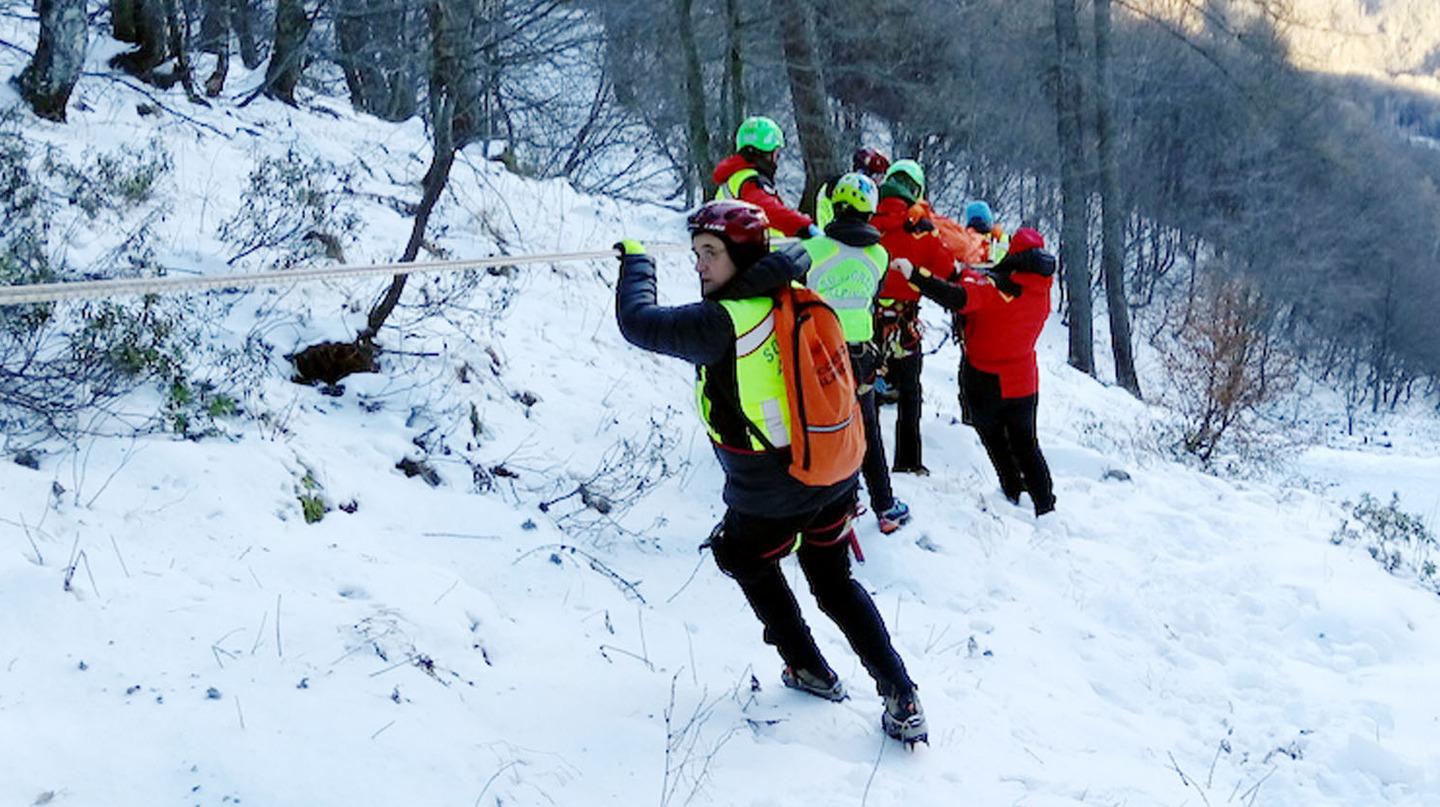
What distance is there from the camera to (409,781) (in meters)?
3.11

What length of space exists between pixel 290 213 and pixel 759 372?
4.31 meters

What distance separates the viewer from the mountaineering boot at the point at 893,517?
6242 millimetres

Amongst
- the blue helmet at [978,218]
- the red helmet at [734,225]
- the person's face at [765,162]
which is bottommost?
the blue helmet at [978,218]

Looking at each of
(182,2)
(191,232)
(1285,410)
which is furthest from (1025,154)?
A: (191,232)

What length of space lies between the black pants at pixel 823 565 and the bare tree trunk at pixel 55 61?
579 cm

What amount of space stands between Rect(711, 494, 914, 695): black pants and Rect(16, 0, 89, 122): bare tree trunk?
19.0 ft

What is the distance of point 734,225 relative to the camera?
3.53m

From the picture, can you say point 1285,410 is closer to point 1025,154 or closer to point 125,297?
point 1025,154

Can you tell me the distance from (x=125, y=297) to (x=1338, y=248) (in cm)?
5155

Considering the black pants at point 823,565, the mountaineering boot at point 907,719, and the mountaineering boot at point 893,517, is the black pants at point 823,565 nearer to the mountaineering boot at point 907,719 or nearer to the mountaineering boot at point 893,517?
the mountaineering boot at point 907,719

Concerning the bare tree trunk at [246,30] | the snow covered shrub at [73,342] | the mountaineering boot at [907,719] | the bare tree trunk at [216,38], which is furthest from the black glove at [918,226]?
the bare tree trunk at [246,30]

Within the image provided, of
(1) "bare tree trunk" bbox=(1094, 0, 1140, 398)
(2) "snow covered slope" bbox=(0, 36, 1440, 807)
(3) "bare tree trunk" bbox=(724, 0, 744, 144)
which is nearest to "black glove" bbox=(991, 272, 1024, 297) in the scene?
(2) "snow covered slope" bbox=(0, 36, 1440, 807)

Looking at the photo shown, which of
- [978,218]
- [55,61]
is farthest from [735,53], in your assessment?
[55,61]

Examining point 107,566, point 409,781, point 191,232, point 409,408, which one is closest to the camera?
point 409,781
